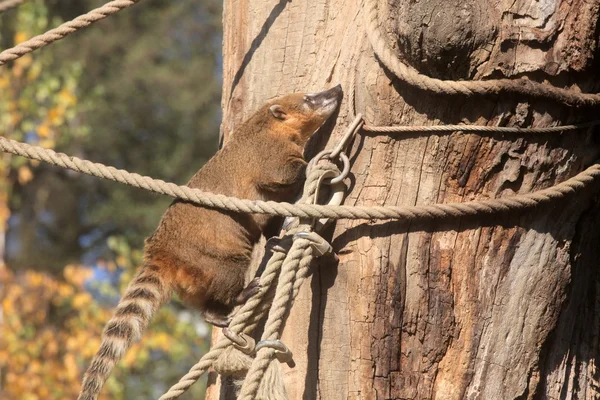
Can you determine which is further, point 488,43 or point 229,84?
point 229,84

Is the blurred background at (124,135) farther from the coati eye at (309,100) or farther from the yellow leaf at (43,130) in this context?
the coati eye at (309,100)

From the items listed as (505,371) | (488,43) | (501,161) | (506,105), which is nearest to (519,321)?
(505,371)

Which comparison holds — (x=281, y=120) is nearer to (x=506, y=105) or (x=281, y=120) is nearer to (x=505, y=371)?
(x=506, y=105)

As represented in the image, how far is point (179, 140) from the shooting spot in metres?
17.9

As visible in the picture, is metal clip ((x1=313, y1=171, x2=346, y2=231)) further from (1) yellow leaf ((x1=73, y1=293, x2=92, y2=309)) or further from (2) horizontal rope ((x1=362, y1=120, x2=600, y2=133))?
(1) yellow leaf ((x1=73, y1=293, x2=92, y2=309))

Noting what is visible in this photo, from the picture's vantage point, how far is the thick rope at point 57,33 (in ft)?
9.73

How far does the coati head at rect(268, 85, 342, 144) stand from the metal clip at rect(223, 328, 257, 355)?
84 cm

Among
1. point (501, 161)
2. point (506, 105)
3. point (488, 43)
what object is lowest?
point (501, 161)

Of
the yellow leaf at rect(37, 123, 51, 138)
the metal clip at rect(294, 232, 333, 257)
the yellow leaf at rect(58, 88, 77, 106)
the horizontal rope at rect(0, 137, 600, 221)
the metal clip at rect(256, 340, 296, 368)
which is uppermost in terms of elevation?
the horizontal rope at rect(0, 137, 600, 221)

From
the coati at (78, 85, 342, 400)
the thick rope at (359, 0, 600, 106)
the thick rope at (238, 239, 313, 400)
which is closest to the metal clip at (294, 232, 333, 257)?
A: the thick rope at (238, 239, 313, 400)

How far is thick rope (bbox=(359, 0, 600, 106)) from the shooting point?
245cm

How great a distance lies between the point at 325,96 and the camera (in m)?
2.87

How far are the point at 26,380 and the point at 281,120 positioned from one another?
6956 millimetres

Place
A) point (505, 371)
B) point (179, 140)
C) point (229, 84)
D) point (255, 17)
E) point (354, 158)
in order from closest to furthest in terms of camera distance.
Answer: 1. point (505, 371)
2. point (354, 158)
3. point (255, 17)
4. point (229, 84)
5. point (179, 140)
